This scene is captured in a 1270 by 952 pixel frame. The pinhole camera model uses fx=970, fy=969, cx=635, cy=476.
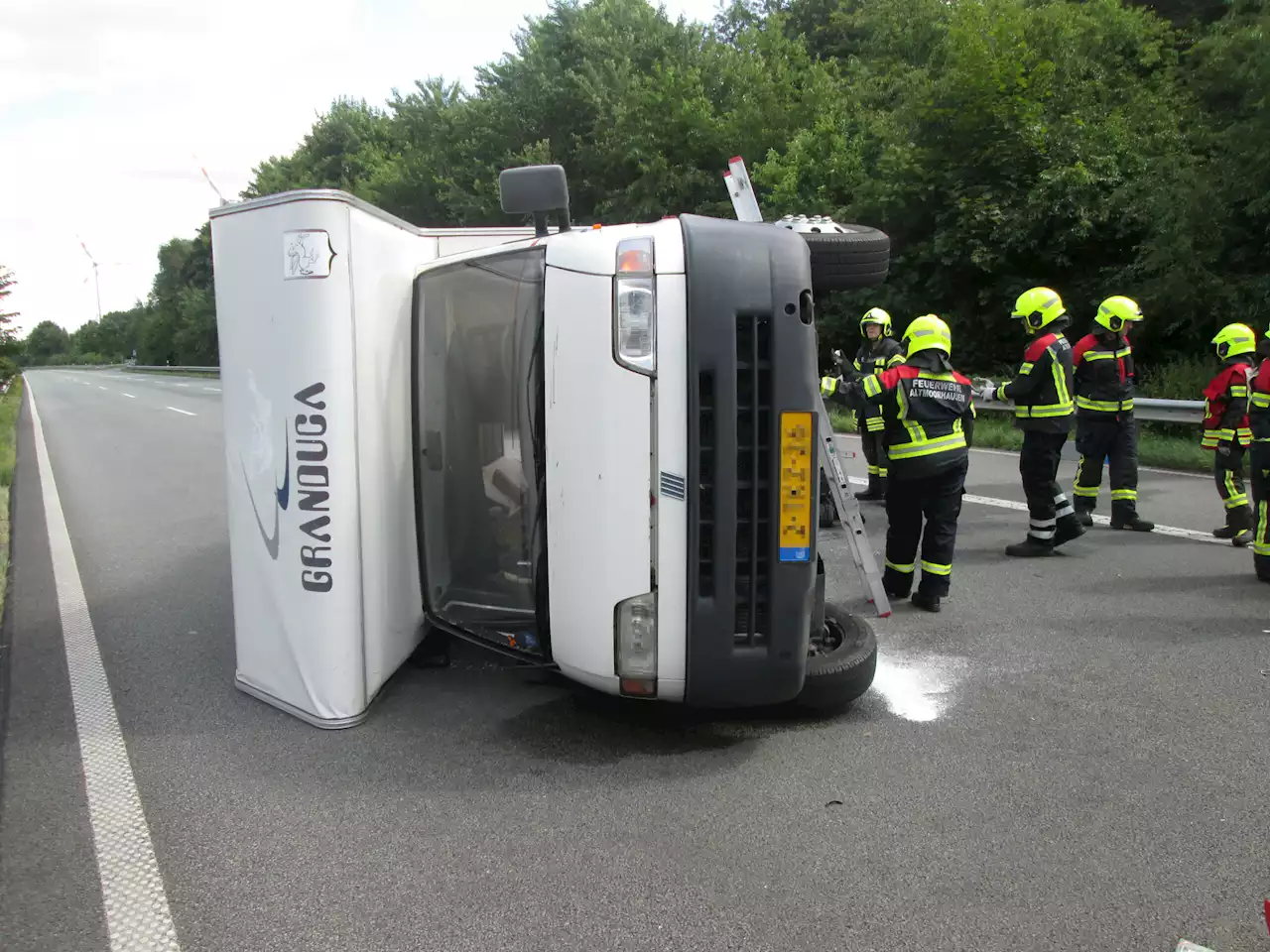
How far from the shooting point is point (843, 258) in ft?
14.8

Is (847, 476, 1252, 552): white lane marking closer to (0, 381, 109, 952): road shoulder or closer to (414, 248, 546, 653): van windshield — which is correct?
(414, 248, 546, 653): van windshield

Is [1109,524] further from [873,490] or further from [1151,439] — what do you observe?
[1151,439]

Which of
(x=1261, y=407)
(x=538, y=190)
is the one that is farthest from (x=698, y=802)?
(x=1261, y=407)

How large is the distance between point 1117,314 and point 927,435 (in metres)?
2.88

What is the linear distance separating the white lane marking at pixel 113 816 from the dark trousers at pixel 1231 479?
7.02m

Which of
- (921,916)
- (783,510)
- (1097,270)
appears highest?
(1097,270)

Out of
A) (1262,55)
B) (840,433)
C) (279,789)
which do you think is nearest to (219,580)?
(279,789)

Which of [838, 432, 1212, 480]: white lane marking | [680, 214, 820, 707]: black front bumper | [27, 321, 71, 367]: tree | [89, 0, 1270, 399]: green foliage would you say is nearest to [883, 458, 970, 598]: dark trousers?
[680, 214, 820, 707]: black front bumper

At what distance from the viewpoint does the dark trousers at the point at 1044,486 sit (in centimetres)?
665

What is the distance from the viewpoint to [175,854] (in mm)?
3000

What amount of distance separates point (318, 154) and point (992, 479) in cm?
4901

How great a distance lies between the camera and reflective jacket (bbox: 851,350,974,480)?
17.7 feet

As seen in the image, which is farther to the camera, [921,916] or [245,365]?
[245,365]

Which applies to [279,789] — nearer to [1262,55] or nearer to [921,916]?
[921,916]
